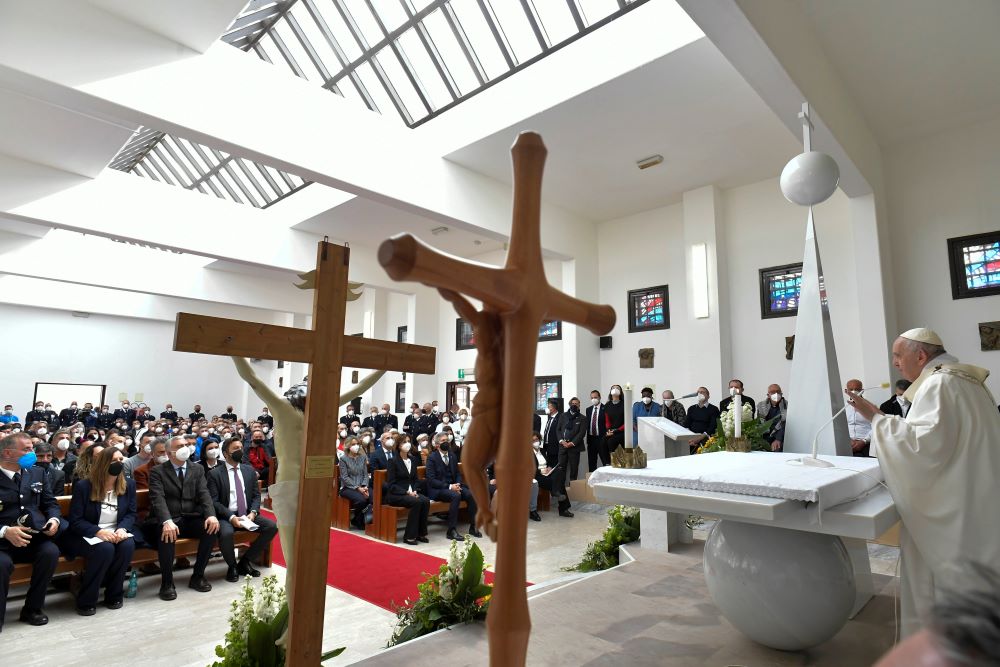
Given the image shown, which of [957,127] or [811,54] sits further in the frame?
[957,127]

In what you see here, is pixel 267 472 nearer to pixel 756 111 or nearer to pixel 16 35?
pixel 16 35

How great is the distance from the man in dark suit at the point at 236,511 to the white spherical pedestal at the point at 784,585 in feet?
14.2

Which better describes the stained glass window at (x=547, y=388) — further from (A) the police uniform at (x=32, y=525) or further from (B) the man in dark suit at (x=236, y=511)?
(A) the police uniform at (x=32, y=525)

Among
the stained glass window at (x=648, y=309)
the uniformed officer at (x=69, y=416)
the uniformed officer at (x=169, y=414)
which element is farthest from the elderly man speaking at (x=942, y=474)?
the uniformed officer at (x=169, y=414)

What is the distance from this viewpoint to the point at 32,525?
4.39 metres

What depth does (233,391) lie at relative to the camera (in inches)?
843

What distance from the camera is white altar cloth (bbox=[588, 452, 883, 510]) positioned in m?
2.18

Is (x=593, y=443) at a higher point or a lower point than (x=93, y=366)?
lower

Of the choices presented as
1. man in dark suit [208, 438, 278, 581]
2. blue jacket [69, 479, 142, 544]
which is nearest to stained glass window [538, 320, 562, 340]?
man in dark suit [208, 438, 278, 581]

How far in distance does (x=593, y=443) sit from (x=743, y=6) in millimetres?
7472

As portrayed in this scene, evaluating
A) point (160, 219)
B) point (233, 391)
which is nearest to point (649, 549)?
point (160, 219)

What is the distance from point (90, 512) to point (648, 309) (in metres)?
9.33

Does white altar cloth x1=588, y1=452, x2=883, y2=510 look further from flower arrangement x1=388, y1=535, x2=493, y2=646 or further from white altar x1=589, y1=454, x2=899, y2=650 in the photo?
flower arrangement x1=388, y1=535, x2=493, y2=646

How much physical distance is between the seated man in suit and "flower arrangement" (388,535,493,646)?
4.17m
